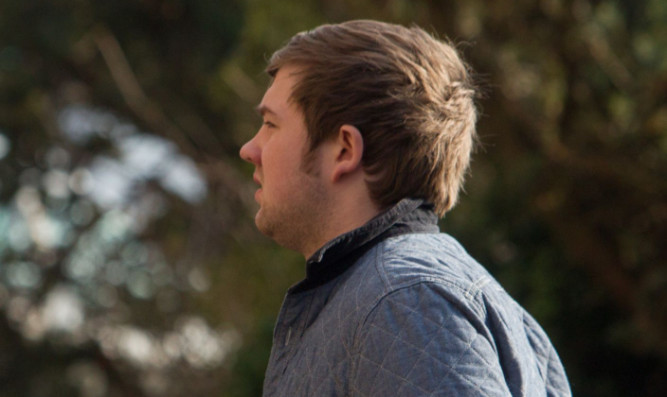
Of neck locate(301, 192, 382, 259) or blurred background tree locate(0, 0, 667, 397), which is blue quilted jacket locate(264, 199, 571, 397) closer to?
neck locate(301, 192, 382, 259)

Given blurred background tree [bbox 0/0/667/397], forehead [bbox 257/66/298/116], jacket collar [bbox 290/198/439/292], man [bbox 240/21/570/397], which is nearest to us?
man [bbox 240/21/570/397]

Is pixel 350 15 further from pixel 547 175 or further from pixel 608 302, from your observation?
pixel 608 302

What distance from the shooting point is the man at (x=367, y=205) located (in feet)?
4.87

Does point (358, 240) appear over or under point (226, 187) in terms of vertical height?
over

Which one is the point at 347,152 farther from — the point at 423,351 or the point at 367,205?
the point at 423,351

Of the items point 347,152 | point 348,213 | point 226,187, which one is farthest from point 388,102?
point 226,187

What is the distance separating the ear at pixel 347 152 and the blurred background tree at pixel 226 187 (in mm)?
706

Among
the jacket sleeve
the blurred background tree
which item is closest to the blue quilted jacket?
the jacket sleeve

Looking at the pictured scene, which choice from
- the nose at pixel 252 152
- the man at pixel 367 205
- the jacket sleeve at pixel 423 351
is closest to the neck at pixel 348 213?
the man at pixel 367 205

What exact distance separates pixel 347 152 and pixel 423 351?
20.2 inches

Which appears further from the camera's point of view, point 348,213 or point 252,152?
point 252,152

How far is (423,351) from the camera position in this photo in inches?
54.4

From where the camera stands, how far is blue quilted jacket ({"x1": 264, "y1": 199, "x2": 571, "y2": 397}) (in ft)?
4.54

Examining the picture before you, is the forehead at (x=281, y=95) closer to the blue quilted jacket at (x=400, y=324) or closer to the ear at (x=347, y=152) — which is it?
the ear at (x=347, y=152)
